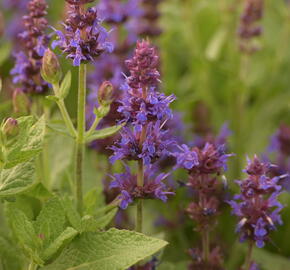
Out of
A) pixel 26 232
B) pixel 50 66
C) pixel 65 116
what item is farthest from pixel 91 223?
pixel 50 66

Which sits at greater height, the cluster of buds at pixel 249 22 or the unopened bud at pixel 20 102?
the cluster of buds at pixel 249 22

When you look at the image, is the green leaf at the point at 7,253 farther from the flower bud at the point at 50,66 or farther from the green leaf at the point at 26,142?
the flower bud at the point at 50,66

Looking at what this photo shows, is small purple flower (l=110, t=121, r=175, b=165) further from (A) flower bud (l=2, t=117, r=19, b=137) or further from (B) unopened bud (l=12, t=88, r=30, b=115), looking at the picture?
(B) unopened bud (l=12, t=88, r=30, b=115)

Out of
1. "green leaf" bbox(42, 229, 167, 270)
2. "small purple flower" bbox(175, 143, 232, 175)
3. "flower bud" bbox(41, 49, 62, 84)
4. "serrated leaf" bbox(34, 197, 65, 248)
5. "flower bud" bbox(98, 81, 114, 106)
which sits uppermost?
"flower bud" bbox(41, 49, 62, 84)

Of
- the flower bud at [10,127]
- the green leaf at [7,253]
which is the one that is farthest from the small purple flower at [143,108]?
the green leaf at [7,253]

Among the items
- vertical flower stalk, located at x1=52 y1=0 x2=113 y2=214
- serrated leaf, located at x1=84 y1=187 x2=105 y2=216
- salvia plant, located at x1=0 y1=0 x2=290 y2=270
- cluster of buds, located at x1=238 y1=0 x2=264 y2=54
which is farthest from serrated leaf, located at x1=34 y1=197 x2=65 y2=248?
cluster of buds, located at x1=238 y1=0 x2=264 y2=54

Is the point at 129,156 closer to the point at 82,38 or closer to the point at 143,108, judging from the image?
the point at 143,108
